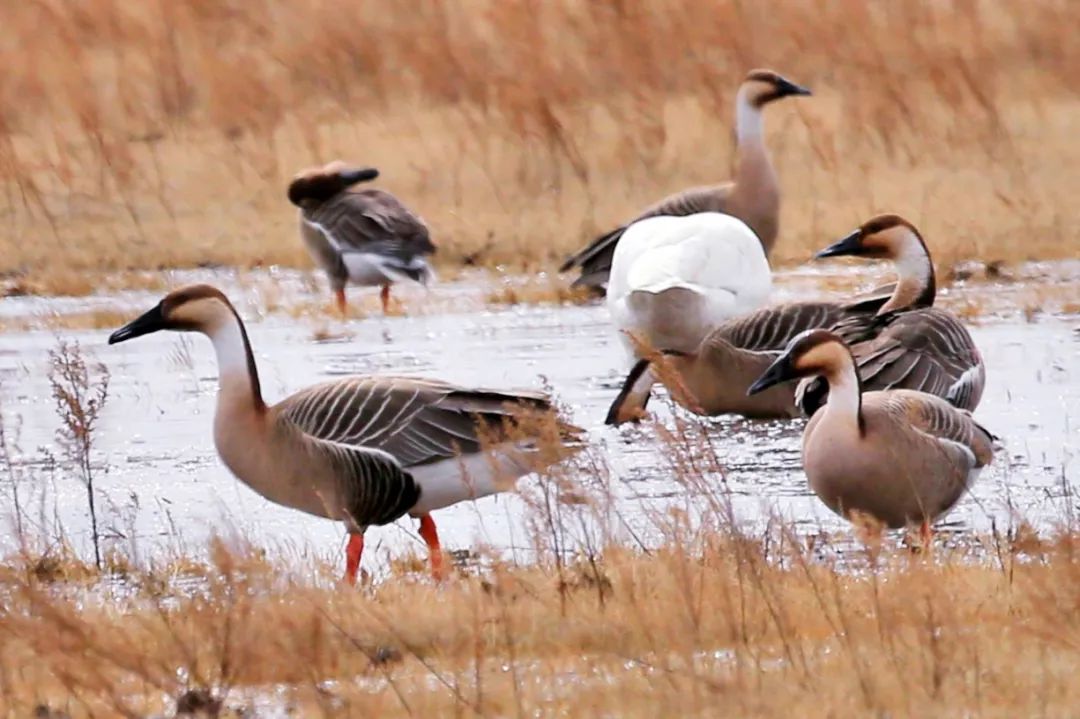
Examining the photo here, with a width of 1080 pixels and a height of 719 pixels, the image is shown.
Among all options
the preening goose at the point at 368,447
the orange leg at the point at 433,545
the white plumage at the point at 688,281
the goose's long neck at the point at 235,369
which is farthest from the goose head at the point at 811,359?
the white plumage at the point at 688,281

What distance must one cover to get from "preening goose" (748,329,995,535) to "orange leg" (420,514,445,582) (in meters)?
1.23

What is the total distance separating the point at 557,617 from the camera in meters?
5.88

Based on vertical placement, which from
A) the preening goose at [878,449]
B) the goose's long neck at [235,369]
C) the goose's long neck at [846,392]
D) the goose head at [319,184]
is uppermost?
the goose head at [319,184]

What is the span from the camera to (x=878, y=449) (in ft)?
23.4

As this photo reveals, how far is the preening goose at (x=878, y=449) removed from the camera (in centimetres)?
715

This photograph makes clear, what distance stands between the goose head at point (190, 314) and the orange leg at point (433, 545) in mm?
1003

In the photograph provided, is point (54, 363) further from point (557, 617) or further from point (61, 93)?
point (61, 93)

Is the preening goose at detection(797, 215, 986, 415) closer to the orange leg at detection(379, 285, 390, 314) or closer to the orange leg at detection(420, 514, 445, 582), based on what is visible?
the orange leg at detection(420, 514, 445, 582)

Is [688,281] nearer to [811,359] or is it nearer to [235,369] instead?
[811,359]

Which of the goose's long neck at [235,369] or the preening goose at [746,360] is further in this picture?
→ the preening goose at [746,360]

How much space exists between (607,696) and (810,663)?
1.82ft

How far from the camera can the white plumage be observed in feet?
34.4

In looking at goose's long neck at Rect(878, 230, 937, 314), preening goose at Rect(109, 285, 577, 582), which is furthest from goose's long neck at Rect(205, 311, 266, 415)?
goose's long neck at Rect(878, 230, 937, 314)

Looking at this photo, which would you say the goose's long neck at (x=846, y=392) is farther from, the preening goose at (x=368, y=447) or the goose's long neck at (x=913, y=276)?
the goose's long neck at (x=913, y=276)
